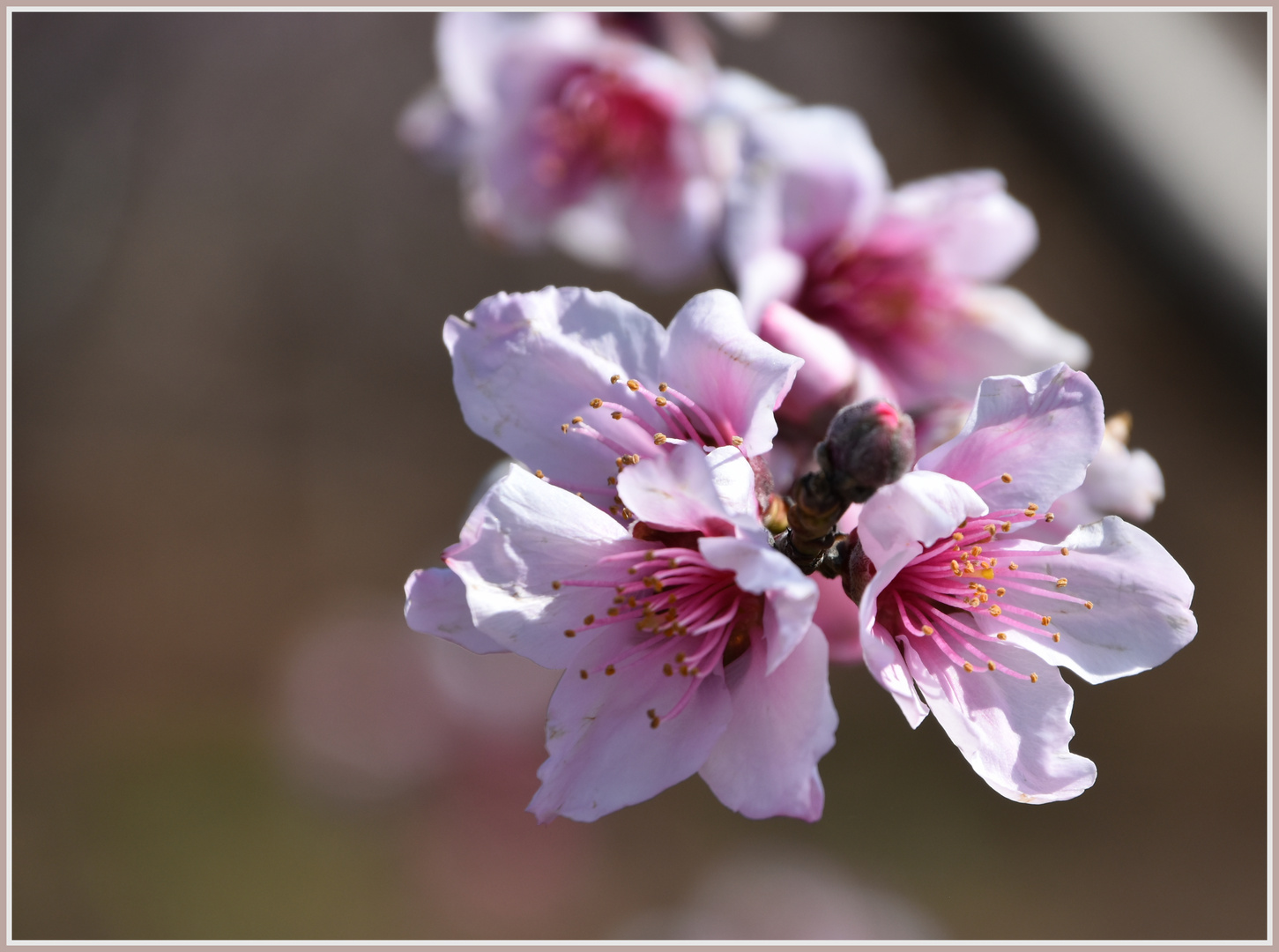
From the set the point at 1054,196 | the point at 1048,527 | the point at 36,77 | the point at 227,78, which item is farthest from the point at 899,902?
the point at 227,78

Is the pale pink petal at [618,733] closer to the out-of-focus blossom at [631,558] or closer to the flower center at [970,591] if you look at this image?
the out-of-focus blossom at [631,558]

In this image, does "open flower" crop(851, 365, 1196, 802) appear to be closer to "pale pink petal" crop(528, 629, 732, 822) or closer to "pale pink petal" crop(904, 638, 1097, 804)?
"pale pink petal" crop(904, 638, 1097, 804)

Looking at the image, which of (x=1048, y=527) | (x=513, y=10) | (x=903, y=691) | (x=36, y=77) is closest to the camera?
(x=903, y=691)

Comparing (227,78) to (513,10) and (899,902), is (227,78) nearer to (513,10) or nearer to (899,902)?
(513,10)

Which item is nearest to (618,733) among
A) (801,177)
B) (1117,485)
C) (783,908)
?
(1117,485)

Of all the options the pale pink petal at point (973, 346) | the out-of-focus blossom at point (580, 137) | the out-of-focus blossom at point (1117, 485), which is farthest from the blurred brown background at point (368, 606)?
the out-of-focus blossom at point (1117, 485)

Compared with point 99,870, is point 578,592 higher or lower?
higher
